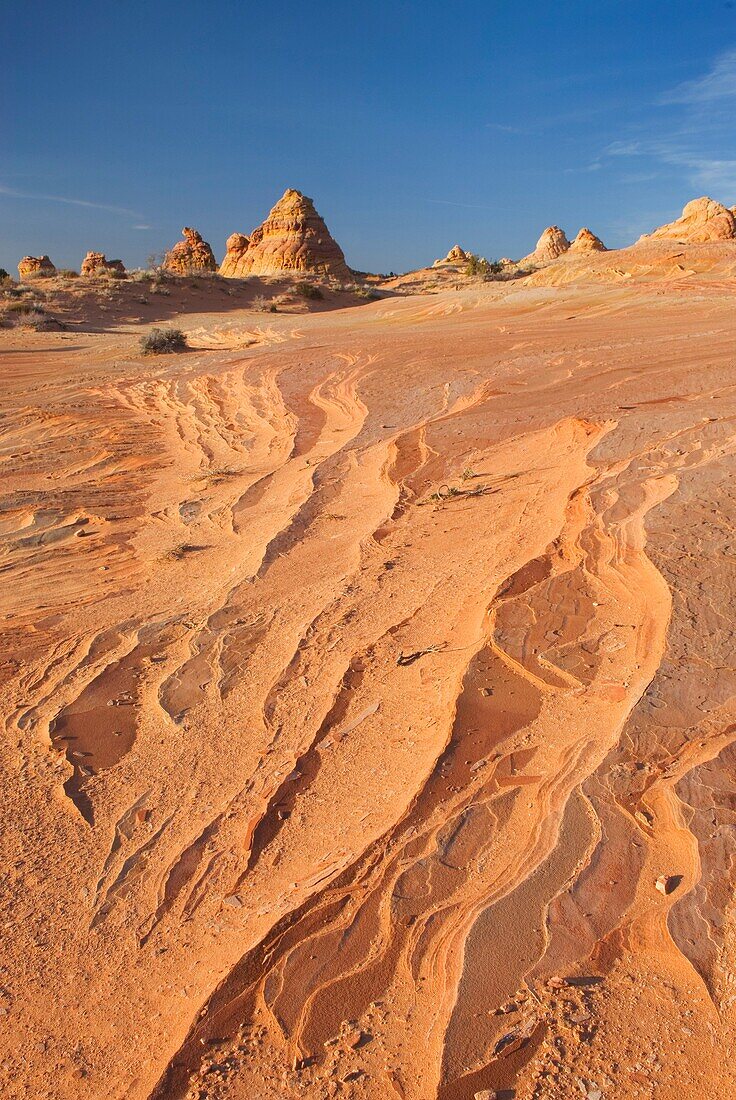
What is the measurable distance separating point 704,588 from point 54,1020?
135 inches

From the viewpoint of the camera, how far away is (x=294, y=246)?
40906mm

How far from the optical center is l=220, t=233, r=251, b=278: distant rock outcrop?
45.0 meters

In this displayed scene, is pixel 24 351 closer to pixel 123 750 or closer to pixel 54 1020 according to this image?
pixel 123 750

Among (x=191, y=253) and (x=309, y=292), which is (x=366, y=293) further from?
(x=191, y=253)

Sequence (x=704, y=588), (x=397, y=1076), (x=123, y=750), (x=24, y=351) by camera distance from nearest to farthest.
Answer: (x=397, y=1076)
(x=123, y=750)
(x=704, y=588)
(x=24, y=351)

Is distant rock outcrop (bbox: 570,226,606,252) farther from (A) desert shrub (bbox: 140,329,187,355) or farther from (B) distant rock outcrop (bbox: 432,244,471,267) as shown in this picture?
(A) desert shrub (bbox: 140,329,187,355)

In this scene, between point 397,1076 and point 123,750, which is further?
point 123,750

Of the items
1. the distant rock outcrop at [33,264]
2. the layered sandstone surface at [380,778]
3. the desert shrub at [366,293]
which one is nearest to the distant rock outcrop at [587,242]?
the desert shrub at [366,293]

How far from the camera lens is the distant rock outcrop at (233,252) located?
4503cm

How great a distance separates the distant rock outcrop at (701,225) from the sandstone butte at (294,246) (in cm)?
1778

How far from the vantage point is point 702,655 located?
3.49 metres

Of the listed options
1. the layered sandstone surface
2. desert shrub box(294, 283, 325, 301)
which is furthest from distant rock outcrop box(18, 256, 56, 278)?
the layered sandstone surface

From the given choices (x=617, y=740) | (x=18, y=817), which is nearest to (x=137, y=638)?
(x=18, y=817)

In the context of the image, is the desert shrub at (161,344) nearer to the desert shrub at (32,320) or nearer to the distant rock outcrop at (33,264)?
the desert shrub at (32,320)
